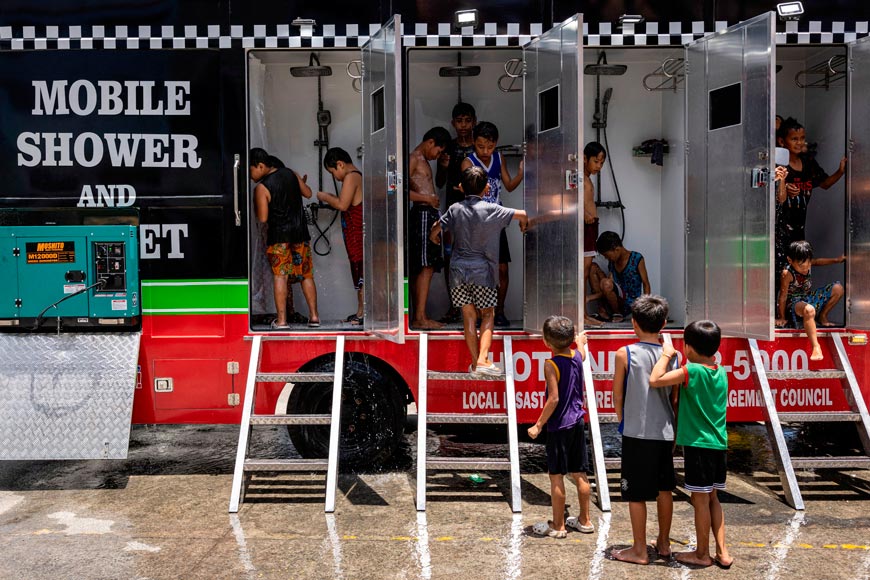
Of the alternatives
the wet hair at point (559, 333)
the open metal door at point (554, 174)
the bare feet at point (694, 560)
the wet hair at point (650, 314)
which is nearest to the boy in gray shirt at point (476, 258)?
the open metal door at point (554, 174)

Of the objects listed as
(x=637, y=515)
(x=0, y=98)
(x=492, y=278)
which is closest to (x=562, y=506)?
(x=637, y=515)

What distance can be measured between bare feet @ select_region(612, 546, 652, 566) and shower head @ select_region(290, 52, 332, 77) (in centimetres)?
446

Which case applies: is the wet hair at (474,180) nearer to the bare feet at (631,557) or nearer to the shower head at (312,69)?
the shower head at (312,69)

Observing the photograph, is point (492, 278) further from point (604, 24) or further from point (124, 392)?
point (124, 392)

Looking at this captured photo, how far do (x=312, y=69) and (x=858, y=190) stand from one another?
13.8 ft

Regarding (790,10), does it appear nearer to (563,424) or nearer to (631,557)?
(563,424)

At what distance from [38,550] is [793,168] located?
590 centimetres

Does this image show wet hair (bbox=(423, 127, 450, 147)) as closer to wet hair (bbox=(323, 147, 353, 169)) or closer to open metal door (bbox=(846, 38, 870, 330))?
wet hair (bbox=(323, 147, 353, 169))

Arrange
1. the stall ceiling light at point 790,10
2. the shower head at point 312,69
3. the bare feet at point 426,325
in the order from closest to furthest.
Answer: the stall ceiling light at point 790,10
the bare feet at point 426,325
the shower head at point 312,69

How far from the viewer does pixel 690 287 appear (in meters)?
6.44

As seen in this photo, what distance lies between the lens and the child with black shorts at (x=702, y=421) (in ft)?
14.4

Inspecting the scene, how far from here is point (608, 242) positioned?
24.2ft

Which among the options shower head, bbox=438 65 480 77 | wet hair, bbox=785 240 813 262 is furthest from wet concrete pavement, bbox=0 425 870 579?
shower head, bbox=438 65 480 77

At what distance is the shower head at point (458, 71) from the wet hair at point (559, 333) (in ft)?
Result: 10.8
